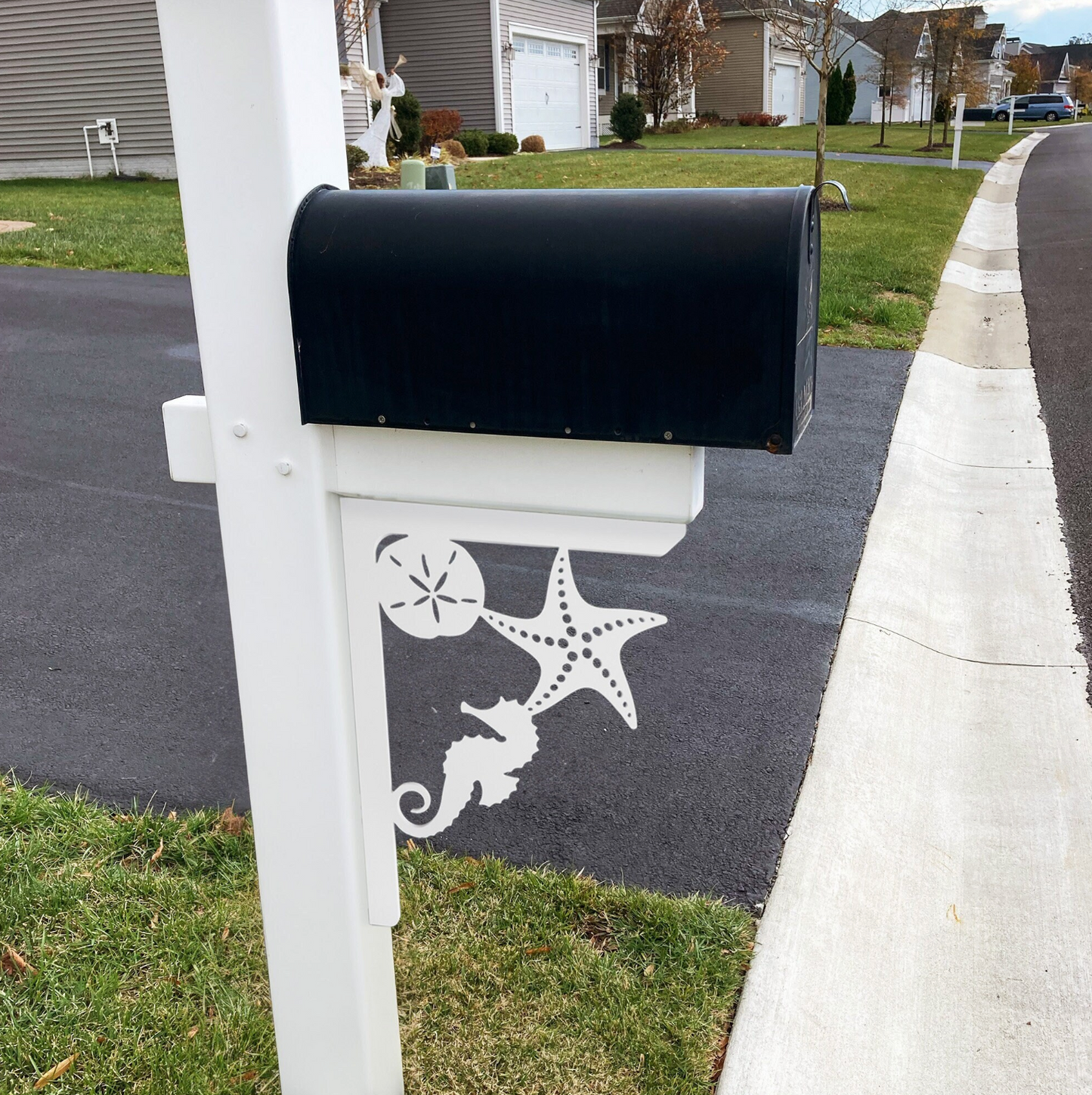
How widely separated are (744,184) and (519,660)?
52.3 ft

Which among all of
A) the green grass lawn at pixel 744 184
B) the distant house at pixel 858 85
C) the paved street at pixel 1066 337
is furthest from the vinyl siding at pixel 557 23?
the distant house at pixel 858 85

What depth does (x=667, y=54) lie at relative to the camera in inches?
1427

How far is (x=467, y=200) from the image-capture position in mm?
1475

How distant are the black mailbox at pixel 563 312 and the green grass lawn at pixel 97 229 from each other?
9439 mm

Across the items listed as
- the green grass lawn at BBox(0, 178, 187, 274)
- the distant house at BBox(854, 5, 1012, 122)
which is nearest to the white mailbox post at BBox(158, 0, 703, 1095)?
the green grass lawn at BBox(0, 178, 187, 274)

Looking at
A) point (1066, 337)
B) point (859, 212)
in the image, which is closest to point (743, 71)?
point (859, 212)

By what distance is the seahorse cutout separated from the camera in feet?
5.90

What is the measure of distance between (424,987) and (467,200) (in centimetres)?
183

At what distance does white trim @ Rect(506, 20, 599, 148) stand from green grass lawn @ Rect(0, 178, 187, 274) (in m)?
11.1

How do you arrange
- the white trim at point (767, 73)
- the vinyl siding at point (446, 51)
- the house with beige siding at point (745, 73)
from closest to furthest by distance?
the vinyl siding at point (446, 51)
the white trim at point (767, 73)
the house with beige siding at point (745, 73)

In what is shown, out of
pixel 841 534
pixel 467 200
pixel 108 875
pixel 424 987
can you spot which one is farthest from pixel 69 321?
pixel 467 200

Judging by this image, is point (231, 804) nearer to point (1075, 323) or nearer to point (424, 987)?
point (424, 987)

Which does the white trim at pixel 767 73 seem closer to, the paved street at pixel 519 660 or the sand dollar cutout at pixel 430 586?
the paved street at pixel 519 660

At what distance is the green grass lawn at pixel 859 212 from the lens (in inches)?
383
